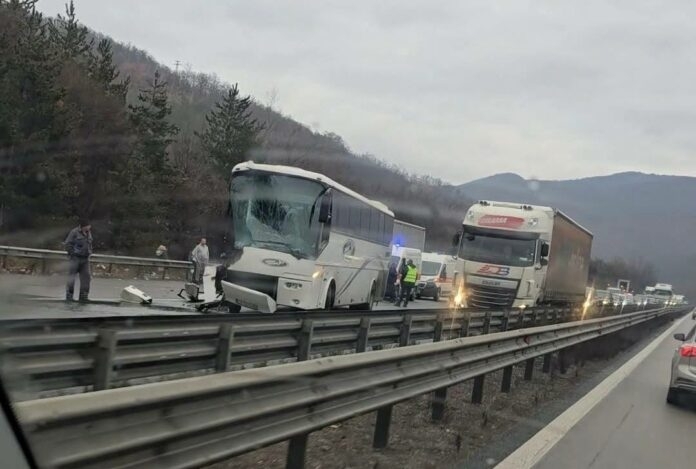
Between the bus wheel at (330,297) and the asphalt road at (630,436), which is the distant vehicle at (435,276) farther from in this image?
the asphalt road at (630,436)

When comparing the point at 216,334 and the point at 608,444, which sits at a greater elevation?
the point at 216,334

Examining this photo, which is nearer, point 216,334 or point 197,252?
point 216,334

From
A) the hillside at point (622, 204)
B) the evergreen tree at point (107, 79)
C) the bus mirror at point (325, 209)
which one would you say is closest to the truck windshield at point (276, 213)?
the bus mirror at point (325, 209)

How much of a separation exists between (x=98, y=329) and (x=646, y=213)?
4909 cm

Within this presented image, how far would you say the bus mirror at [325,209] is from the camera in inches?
661

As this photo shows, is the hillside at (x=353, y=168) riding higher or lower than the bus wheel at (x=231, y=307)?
higher

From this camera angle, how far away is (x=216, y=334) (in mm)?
7246

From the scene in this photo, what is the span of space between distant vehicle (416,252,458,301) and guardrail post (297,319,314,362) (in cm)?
3172

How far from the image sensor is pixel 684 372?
11234mm

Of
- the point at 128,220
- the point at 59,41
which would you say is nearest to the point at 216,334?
the point at 59,41

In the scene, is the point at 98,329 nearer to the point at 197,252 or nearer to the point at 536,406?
the point at 536,406

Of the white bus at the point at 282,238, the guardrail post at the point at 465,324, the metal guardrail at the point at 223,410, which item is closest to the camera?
the metal guardrail at the point at 223,410

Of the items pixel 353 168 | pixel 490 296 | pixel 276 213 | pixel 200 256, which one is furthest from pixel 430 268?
pixel 276 213

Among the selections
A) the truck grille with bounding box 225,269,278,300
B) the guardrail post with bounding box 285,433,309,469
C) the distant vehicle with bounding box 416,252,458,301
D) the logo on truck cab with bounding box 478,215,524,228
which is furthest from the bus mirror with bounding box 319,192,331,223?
the distant vehicle with bounding box 416,252,458,301
